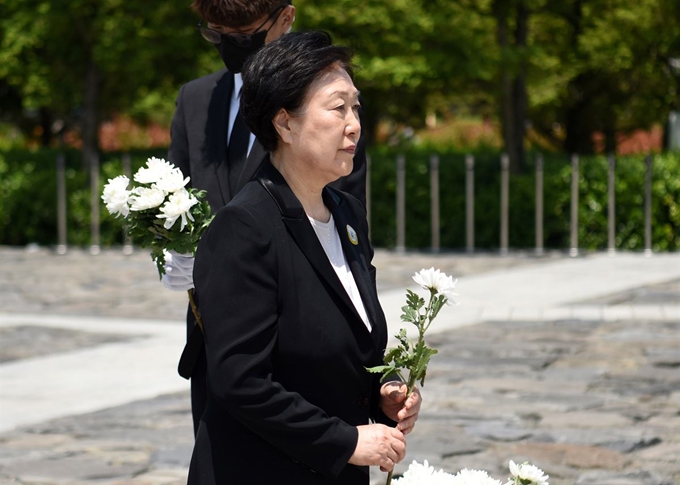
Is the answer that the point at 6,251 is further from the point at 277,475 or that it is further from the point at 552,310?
the point at 277,475

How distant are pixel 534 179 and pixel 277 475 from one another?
43.6 feet

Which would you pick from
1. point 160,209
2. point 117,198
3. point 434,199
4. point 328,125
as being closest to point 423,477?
point 328,125

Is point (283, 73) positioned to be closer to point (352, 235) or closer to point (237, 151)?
point (352, 235)

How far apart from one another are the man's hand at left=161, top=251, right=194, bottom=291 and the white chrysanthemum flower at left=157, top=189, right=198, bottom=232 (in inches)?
8.5

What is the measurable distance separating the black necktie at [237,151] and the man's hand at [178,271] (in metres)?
0.39

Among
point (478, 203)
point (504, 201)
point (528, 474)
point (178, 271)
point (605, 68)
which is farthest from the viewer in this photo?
point (605, 68)

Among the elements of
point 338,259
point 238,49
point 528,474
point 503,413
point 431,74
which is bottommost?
point 503,413

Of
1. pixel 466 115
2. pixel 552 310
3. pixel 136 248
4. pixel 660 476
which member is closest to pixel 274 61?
pixel 660 476

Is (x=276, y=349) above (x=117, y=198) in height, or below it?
below

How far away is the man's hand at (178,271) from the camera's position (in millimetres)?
3037

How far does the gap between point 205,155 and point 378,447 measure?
121cm

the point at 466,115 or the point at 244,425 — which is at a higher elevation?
the point at 466,115

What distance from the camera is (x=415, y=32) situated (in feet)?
53.4

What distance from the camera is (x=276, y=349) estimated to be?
8.36 feet
